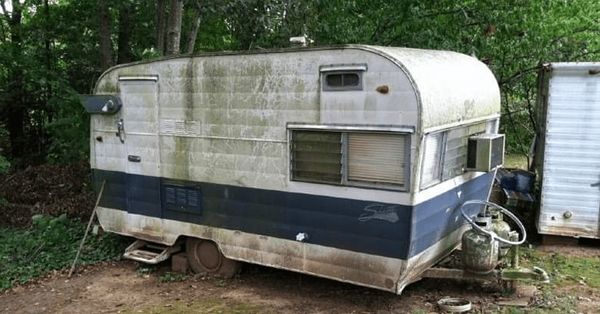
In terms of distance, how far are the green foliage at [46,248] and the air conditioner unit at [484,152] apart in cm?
509

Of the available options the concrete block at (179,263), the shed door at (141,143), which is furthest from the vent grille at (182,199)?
Answer: the concrete block at (179,263)

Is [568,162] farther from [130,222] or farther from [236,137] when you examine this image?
[130,222]

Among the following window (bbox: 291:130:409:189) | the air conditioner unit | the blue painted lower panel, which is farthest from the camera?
the air conditioner unit

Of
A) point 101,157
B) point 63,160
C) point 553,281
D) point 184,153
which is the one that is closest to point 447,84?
point 553,281

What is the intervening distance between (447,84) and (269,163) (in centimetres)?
212

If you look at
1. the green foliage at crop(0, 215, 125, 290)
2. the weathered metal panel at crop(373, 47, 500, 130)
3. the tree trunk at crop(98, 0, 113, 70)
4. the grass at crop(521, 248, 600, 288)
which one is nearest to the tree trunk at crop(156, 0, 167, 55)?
the tree trunk at crop(98, 0, 113, 70)

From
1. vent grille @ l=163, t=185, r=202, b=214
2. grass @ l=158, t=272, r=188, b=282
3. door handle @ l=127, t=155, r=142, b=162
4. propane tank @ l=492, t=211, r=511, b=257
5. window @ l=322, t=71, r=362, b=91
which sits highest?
window @ l=322, t=71, r=362, b=91

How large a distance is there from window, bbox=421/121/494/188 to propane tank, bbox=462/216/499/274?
0.73 m

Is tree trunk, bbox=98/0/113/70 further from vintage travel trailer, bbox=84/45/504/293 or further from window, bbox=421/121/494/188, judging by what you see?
window, bbox=421/121/494/188

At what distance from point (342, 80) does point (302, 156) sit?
0.95 m

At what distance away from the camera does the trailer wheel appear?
700cm

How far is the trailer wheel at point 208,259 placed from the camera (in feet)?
23.0

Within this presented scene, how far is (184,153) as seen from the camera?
22.9 ft

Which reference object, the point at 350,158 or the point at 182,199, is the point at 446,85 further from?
the point at 182,199
